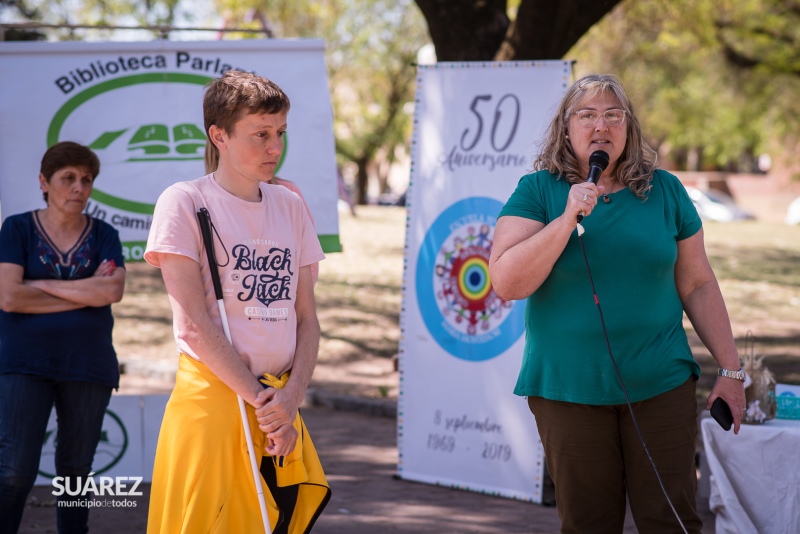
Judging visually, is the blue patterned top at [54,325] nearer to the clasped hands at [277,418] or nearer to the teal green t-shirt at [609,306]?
the clasped hands at [277,418]

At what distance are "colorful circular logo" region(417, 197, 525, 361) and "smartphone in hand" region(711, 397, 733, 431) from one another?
2.61 meters

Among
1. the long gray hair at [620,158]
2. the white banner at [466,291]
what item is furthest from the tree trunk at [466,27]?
the long gray hair at [620,158]

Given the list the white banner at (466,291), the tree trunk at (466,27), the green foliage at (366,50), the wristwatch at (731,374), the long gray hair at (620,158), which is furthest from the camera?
the green foliage at (366,50)

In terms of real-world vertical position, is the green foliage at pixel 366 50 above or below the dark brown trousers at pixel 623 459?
above

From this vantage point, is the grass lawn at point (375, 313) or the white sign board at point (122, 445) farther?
the grass lawn at point (375, 313)

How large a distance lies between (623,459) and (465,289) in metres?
2.99

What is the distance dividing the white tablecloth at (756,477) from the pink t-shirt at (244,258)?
282 cm

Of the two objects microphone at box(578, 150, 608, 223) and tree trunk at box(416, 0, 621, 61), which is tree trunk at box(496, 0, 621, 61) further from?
microphone at box(578, 150, 608, 223)

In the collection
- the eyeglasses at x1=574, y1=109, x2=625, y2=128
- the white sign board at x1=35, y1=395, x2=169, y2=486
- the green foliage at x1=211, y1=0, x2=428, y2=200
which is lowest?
the white sign board at x1=35, y1=395, x2=169, y2=486

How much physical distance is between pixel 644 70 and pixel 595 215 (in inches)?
1313

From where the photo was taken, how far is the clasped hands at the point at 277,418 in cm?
288

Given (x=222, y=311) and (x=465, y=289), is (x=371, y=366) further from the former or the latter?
(x=222, y=311)

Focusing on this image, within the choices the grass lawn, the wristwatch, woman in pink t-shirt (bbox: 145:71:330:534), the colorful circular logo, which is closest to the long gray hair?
the wristwatch

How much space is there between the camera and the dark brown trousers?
125 inches
